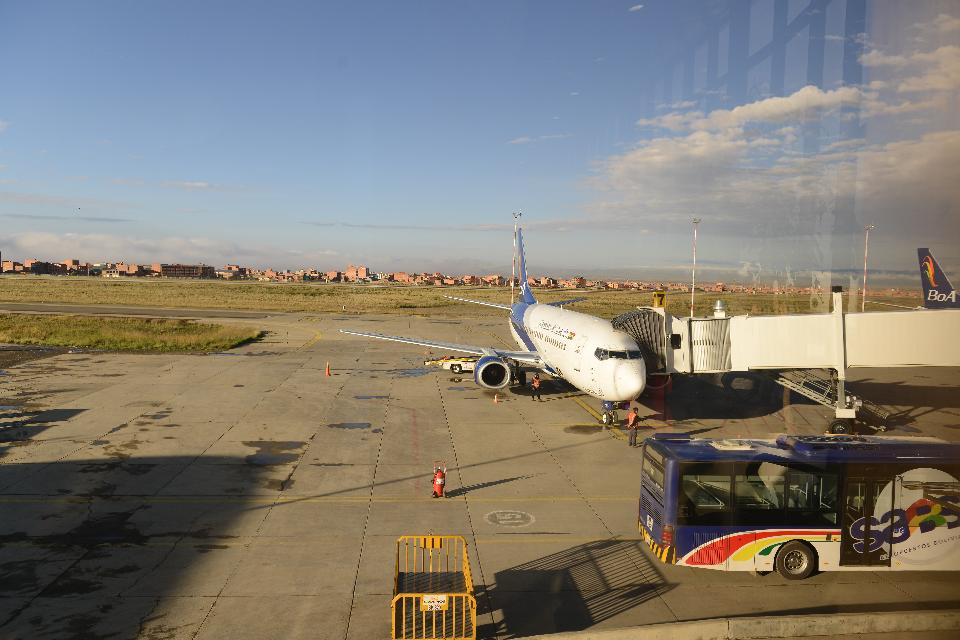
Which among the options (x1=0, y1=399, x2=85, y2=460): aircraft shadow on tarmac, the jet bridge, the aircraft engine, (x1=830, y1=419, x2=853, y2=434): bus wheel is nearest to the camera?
(x1=0, y1=399, x2=85, y2=460): aircraft shadow on tarmac

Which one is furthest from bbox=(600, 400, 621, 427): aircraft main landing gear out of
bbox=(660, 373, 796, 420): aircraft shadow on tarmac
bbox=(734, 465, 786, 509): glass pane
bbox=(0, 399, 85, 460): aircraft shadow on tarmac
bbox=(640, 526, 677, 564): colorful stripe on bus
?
bbox=(0, 399, 85, 460): aircraft shadow on tarmac

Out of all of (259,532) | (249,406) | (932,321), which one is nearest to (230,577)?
(259,532)

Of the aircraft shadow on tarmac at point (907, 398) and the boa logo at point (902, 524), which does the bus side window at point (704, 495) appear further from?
the aircraft shadow on tarmac at point (907, 398)

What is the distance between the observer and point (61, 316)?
238 ft

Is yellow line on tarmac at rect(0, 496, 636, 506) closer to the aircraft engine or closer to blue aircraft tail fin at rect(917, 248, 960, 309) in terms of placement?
blue aircraft tail fin at rect(917, 248, 960, 309)

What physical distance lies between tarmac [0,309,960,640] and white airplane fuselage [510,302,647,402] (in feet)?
7.45

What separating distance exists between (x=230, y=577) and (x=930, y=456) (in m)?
16.3

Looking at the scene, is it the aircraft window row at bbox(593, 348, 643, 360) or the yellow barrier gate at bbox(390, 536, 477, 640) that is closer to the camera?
the yellow barrier gate at bbox(390, 536, 477, 640)

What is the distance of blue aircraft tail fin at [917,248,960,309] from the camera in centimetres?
1428

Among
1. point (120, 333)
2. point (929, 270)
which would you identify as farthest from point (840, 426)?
point (120, 333)

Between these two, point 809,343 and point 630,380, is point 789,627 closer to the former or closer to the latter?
point 630,380

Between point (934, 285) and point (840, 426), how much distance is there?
13643 millimetres

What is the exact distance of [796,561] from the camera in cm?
1363

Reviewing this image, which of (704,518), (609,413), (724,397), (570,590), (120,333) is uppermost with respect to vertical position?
(120,333)
